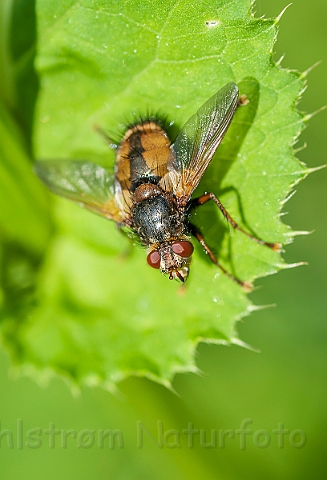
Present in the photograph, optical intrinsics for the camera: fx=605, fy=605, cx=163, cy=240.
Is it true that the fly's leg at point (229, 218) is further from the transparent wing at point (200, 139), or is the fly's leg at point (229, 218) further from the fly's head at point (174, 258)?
the fly's head at point (174, 258)

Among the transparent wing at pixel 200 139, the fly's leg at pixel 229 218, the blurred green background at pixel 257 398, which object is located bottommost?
the blurred green background at pixel 257 398

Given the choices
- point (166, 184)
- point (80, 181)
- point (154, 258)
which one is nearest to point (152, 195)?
point (166, 184)

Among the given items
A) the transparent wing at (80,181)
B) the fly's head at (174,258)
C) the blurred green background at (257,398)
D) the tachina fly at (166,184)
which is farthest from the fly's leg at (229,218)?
the blurred green background at (257,398)

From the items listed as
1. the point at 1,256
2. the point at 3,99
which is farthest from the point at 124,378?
the point at 3,99

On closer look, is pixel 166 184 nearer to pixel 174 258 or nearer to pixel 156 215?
pixel 156 215

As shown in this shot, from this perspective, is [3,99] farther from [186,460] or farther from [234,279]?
[186,460]

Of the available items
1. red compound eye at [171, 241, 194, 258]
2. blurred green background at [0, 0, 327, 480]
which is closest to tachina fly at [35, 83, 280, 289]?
red compound eye at [171, 241, 194, 258]
